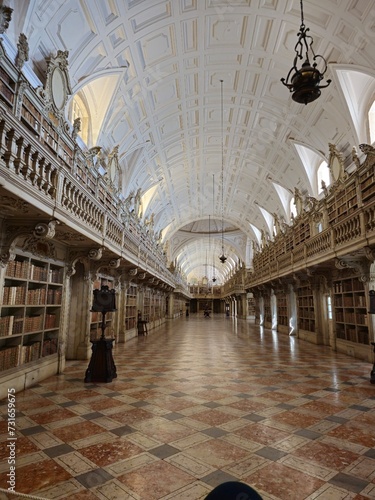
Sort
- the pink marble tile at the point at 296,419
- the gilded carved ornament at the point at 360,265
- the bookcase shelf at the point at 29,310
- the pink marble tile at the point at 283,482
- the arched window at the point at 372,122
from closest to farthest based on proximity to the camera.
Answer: the pink marble tile at the point at 283,482, the pink marble tile at the point at 296,419, the bookcase shelf at the point at 29,310, the gilded carved ornament at the point at 360,265, the arched window at the point at 372,122

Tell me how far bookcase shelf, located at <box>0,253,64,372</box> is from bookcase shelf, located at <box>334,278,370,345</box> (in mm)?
8709

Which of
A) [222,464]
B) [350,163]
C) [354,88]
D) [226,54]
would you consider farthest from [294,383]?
[226,54]

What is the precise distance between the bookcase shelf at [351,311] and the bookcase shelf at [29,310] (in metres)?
8.71

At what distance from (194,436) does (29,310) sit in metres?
4.63

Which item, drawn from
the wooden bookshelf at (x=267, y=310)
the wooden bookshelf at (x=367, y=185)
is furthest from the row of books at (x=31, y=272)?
the wooden bookshelf at (x=267, y=310)

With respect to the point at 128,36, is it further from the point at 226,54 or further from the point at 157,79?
the point at 226,54

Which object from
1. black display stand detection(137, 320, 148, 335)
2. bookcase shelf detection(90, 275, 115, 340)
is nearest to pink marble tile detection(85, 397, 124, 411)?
bookcase shelf detection(90, 275, 115, 340)

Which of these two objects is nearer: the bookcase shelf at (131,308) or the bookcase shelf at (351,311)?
the bookcase shelf at (351,311)

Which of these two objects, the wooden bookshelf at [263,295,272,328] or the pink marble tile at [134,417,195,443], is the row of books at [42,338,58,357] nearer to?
the pink marble tile at [134,417,195,443]

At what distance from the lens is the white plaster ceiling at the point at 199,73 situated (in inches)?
318

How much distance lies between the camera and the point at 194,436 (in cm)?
354

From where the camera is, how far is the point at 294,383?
241 inches

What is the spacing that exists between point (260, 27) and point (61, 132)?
7488mm

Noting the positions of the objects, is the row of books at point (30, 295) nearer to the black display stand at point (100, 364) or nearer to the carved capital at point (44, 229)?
the carved capital at point (44, 229)
